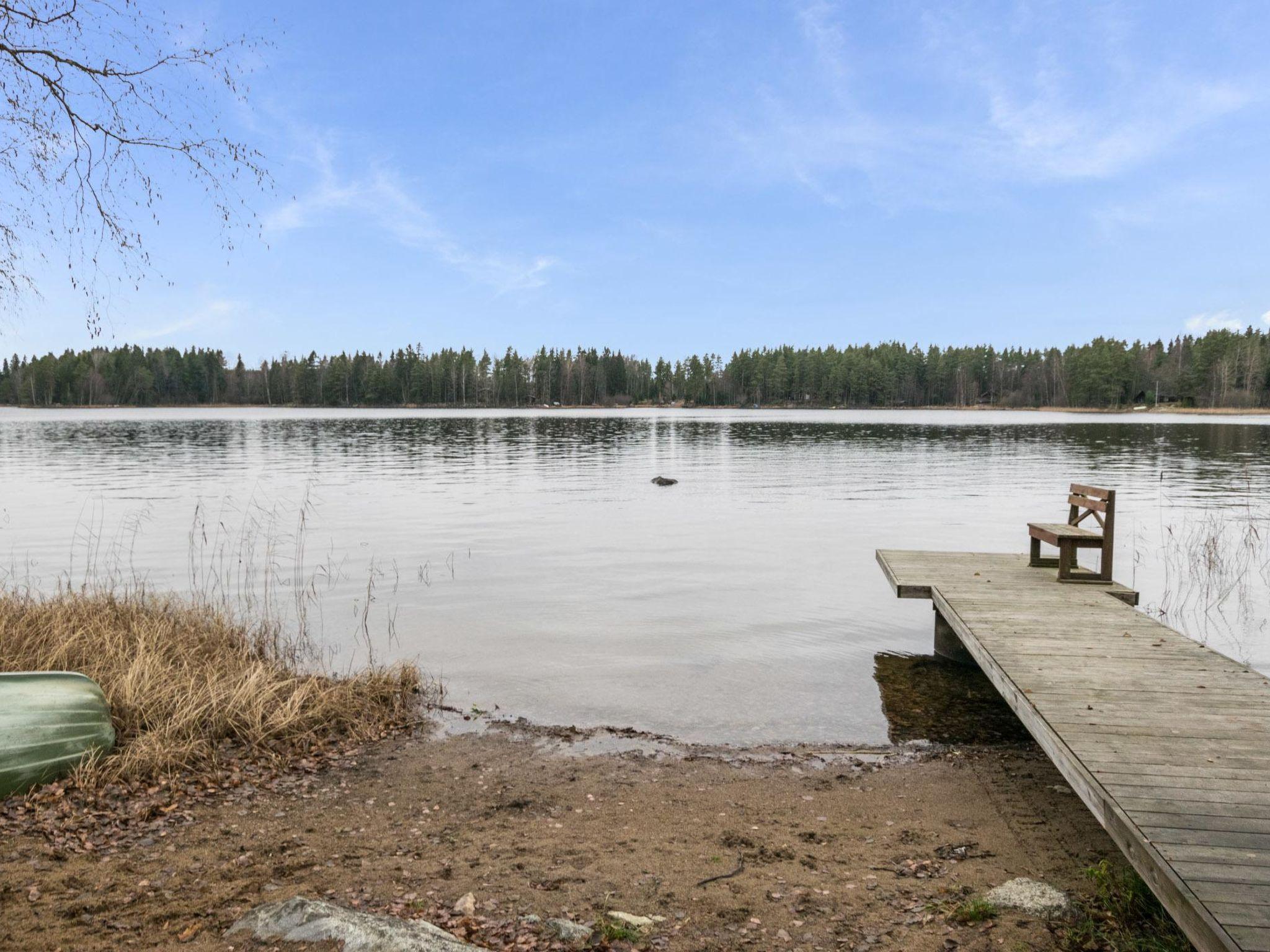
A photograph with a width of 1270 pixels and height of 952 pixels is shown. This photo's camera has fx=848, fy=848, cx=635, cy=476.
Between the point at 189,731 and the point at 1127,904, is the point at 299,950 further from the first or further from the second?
the point at 1127,904

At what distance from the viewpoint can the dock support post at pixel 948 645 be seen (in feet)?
35.1

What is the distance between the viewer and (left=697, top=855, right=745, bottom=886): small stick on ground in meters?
5.11

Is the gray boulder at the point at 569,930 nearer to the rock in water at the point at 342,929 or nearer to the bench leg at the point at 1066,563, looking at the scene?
the rock in water at the point at 342,929

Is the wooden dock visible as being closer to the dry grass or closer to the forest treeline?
the dry grass

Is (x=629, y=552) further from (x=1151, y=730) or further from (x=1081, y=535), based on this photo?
(x=1151, y=730)

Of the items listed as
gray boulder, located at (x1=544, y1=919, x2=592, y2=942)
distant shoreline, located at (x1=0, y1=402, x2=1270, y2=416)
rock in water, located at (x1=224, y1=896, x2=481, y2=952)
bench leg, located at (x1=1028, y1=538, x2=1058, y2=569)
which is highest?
distant shoreline, located at (x1=0, y1=402, x2=1270, y2=416)

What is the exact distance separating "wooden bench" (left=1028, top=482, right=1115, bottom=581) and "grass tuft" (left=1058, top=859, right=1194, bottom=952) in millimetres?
6359

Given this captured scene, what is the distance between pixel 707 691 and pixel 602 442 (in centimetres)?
5439

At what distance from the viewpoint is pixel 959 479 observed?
34938mm

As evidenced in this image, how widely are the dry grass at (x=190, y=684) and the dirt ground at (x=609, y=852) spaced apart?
2.51 feet

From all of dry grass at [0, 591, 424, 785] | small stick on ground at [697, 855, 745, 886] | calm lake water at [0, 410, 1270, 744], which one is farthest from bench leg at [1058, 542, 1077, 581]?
dry grass at [0, 591, 424, 785]

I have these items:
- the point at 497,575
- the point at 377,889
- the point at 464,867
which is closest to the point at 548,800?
the point at 464,867

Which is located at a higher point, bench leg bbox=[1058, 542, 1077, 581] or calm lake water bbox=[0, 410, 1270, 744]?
bench leg bbox=[1058, 542, 1077, 581]

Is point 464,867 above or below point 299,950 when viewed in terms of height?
below
